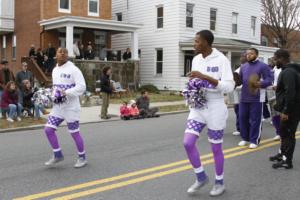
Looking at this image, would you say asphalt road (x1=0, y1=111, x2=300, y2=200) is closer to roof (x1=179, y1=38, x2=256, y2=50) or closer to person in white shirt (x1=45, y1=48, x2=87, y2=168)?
person in white shirt (x1=45, y1=48, x2=87, y2=168)

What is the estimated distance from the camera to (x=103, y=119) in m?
15.3

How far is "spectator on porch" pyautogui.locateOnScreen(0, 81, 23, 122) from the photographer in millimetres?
14000

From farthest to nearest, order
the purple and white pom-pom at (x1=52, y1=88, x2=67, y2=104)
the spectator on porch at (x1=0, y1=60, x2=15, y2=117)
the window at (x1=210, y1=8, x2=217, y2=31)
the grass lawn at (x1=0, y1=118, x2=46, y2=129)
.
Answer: the window at (x1=210, y1=8, x2=217, y2=31) → the spectator on porch at (x1=0, y1=60, x2=15, y2=117) → the grass lawn at (x1=0, y1=118, x2=46, y2=129) → the purple and white pom-pom at (x1=52, y1=88, x2=67, y2=104)

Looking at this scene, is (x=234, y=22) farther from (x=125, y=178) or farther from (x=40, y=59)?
(x=125, y=178)

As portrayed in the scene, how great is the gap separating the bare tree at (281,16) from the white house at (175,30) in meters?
9.14

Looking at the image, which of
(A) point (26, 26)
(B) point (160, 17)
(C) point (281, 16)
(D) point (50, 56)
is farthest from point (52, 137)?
(C) point (281, 16)

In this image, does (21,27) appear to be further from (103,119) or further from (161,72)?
(103,119)

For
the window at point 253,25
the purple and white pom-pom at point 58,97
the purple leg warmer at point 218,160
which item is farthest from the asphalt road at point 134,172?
the window at point 253,25

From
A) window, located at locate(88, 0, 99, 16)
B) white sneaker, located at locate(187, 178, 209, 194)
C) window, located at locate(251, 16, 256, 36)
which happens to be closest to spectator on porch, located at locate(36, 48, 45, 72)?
window, located at locate(88, 0, 99, 16)

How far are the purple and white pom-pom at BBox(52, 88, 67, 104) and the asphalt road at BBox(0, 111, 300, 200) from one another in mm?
1088

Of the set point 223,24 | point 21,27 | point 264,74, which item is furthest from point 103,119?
point 223,24

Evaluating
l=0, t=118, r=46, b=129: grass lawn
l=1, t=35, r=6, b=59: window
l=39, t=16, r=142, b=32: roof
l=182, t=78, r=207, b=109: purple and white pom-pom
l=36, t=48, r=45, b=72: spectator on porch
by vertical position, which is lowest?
l=0, t=118, r=46, b=129: grass lawn

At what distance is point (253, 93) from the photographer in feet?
29.1

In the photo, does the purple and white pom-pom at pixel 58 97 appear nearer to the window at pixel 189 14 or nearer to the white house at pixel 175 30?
the white house at pixel 175 30
